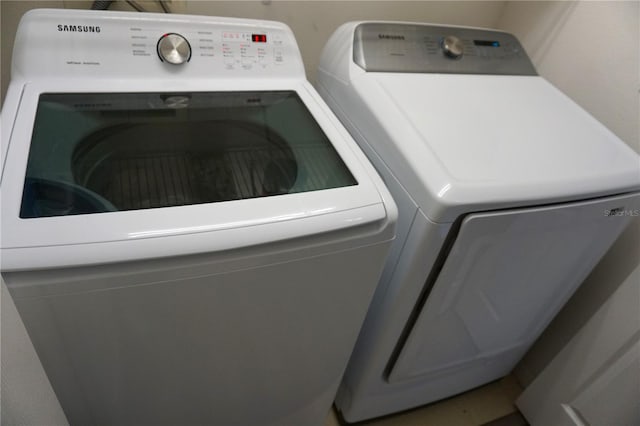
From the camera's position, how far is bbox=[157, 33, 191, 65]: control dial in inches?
38.5

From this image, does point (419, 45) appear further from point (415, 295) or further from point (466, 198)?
point (415, 295)

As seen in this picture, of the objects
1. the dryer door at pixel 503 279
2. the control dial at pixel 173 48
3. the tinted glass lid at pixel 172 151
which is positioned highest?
the control dial at pixel 173 48

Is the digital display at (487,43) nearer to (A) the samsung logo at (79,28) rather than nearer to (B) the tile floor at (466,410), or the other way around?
(A) the samsung logo at (79,28)

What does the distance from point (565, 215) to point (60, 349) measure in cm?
108

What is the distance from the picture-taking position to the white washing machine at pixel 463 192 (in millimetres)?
871

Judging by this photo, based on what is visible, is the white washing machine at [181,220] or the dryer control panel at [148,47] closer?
the white washing machine at [181,220]

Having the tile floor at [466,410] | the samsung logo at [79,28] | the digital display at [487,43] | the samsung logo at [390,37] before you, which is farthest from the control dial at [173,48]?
the tile floor at [466,410]

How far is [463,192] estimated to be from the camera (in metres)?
0.81

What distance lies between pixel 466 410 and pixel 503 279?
2.76ft

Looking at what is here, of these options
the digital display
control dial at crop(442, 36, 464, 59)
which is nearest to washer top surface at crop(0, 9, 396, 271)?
control dial at crop(442, 36, 464, 59)

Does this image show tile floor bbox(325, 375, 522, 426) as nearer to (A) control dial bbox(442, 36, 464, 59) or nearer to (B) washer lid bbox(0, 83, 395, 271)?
(B) washer lid bbox(0, 83, 395, 271)

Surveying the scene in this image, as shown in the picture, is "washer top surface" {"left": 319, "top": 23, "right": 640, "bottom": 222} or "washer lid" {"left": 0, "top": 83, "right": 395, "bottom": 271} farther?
"washer top surface" {"left": 319, "top": 23, "right": 640, "bottom": 222}

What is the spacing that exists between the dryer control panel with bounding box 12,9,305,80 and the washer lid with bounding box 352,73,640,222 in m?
0.27

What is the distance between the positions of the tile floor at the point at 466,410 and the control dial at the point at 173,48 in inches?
52.2
